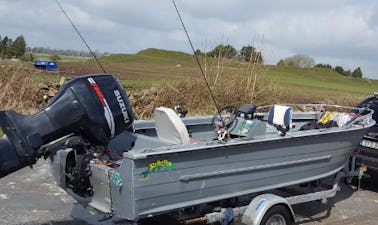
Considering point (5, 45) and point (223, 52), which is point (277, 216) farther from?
point (5, 45)

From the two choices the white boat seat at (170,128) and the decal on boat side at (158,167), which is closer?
the decal on boat side at (158,167)

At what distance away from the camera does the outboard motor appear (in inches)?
176

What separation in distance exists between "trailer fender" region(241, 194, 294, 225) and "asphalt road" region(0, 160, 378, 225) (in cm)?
89

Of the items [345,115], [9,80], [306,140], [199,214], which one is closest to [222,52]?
[9,80]

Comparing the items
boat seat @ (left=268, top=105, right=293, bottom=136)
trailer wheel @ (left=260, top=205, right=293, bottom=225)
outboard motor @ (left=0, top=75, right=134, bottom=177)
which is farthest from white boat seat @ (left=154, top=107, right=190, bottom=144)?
boat seat @ (left=268, top=105, right=293, bottom=136)

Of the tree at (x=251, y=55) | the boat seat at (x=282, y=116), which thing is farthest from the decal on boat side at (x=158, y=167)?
the tree at (x=251, y=55)

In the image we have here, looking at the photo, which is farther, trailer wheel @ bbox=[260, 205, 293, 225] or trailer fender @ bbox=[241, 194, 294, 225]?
trailer wheel @ bbox=[260, 205, 293, 225]

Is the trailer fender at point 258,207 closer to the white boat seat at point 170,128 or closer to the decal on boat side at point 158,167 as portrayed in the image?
the white boat seat at point 170,128

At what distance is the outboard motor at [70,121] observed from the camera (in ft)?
14.7

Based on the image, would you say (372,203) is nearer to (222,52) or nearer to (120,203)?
(120,203)

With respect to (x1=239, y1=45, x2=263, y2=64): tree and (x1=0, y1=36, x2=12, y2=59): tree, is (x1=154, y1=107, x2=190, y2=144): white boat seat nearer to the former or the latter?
(x1=239, y1=45, x2=263, y2=64): tree

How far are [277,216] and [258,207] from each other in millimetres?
358

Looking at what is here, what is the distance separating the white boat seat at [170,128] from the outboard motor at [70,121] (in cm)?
43

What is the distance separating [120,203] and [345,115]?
12.7ft
